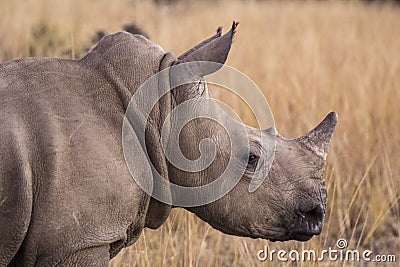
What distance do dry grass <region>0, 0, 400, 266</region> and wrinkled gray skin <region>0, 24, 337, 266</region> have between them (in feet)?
2.29

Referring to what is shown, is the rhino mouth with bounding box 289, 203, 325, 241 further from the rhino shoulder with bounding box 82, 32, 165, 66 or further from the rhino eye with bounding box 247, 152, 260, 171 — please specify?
the rhino shoulder with bounding box 82, 32, 165, 66

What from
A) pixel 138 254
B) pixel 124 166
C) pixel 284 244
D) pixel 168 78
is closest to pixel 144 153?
pixel 124 166

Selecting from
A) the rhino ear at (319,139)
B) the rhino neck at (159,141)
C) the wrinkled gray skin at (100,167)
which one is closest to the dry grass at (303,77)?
the rhino neck at (159,141)

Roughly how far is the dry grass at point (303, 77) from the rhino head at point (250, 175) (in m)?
0.66

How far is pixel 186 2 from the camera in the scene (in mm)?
12656

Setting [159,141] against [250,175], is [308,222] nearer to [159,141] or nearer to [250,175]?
[250,175]

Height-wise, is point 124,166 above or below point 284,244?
above

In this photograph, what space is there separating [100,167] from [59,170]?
120 millimetres

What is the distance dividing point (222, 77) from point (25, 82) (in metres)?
3.81

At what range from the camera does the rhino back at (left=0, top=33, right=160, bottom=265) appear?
2.28 m

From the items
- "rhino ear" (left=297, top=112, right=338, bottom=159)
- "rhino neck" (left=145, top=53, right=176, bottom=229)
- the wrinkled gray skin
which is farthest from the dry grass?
"rhino ear" (left=297, top=112, right=338, bottom=159)

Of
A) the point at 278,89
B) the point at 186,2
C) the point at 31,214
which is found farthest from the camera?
the point at 186,2

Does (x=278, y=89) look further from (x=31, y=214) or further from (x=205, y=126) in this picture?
(x=31, y=214)

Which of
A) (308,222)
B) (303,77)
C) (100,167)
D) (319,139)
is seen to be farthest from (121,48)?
(303,77)
